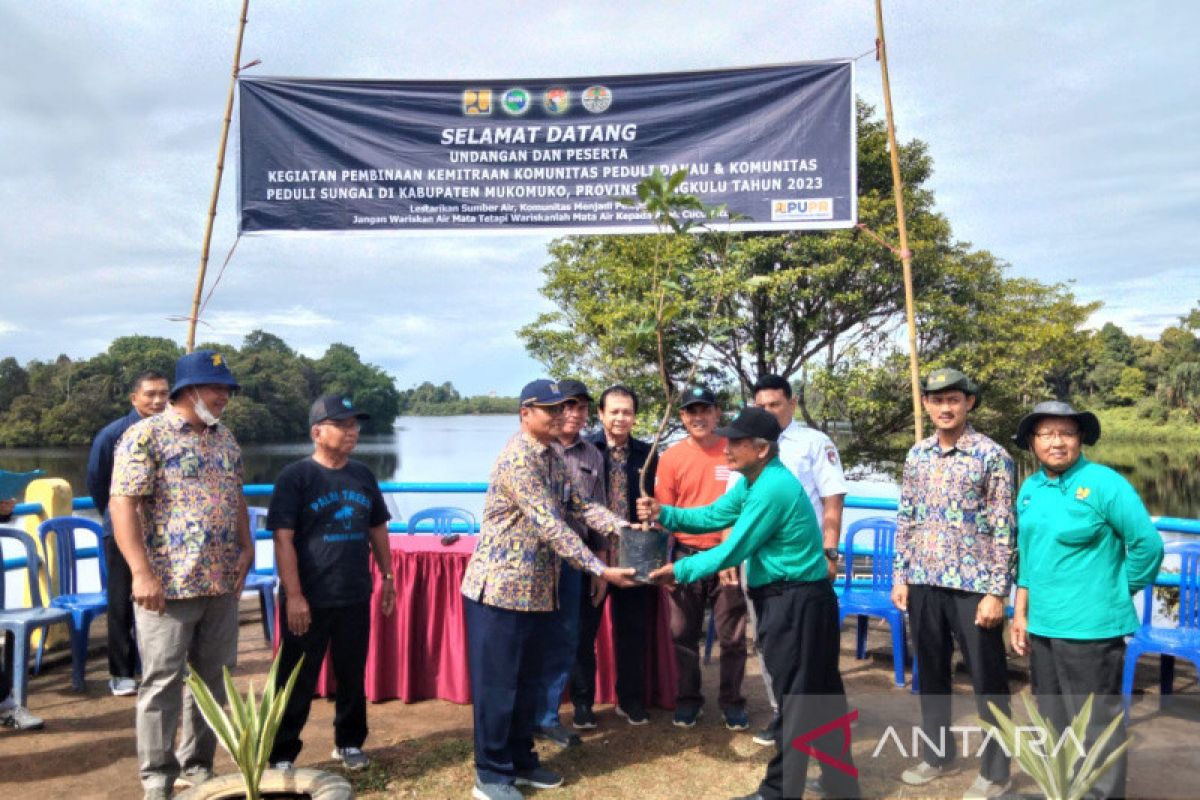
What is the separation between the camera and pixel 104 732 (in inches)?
144

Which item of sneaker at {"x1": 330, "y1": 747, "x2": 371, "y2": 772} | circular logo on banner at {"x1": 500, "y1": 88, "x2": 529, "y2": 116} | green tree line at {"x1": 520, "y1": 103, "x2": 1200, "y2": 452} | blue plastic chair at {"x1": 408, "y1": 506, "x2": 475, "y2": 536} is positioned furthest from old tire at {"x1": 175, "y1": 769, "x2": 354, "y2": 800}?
green tree line at {"x1": 520, "y1": 103, "x2": 1200, "y2": 452}

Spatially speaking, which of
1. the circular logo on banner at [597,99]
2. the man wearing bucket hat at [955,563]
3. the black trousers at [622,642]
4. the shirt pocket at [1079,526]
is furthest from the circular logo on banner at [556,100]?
the shirt pocket at [1079,526]

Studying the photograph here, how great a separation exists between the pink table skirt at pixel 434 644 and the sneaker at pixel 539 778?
0.86 m

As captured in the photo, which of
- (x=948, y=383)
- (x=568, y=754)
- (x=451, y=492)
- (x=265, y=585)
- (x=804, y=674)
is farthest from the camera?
(x=451, y=492)

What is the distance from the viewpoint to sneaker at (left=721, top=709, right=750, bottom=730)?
11.9ft

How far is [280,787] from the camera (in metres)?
2.41

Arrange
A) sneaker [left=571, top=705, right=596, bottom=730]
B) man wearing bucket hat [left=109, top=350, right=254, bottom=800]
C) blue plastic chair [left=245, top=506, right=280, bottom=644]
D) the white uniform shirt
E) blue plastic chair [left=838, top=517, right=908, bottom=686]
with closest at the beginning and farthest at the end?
man wearing bucket hat [left=109, top=350, right=254, bottom=800]
the white uniform shirt
sneaker [left=571, top=705, right=596, bottom=730]
blue plastic chair [left=838, top=517, right=908, bottom=686]
blue plastic chair [left=245, top=506, right=280, bottom=644]

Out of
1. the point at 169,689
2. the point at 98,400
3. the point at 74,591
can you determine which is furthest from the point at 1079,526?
the point at 98,400

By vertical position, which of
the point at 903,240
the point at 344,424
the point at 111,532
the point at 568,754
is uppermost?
the point at 903,240

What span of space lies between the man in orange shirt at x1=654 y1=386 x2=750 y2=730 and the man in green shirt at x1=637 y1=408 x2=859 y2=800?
2.72ft

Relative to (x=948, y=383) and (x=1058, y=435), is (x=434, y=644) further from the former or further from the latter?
(x=1058, y=435)

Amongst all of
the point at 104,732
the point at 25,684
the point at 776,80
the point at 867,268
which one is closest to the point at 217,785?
the point at 104,732

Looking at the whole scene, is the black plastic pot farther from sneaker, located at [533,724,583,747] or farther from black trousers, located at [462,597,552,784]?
sneaker, located at [533,724,583,747]

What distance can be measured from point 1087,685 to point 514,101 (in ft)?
14.6
